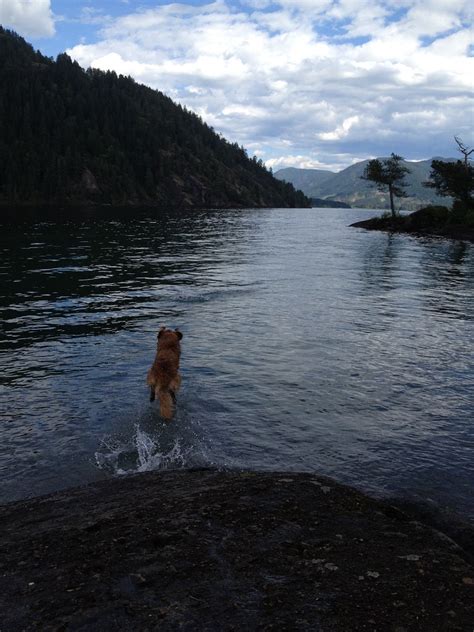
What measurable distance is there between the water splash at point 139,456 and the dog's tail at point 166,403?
775 mm

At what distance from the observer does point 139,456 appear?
363 inches

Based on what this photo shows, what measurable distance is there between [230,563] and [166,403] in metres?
5.86

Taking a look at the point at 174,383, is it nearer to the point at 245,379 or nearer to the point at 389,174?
the point at 245,379

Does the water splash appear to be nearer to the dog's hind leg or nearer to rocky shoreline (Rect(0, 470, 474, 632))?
the dog's hind leg

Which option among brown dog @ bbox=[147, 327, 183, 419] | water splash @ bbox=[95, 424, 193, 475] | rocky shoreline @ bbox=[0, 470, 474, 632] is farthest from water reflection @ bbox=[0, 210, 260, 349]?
rocky shoreline @ bbox=[0, 470, 474, 632]

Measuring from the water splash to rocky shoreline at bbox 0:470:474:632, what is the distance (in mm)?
1602

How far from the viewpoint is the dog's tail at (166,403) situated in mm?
10578

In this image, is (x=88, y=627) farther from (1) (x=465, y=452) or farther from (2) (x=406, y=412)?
(2) (x=406, y=412)

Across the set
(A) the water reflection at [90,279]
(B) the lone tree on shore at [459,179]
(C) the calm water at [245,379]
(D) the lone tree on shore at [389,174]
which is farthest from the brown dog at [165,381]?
(D) the lone tree on shore at [389,174]

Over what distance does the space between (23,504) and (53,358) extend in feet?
26.3

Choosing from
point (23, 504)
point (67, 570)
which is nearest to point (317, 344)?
point (23, 504)

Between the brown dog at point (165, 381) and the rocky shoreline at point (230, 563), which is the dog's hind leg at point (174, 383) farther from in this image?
the rocky shoreline at point (230, 563)

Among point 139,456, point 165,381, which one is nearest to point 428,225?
point 165,381

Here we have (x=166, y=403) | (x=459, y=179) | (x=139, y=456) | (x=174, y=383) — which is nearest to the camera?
(x=139, y=456)
